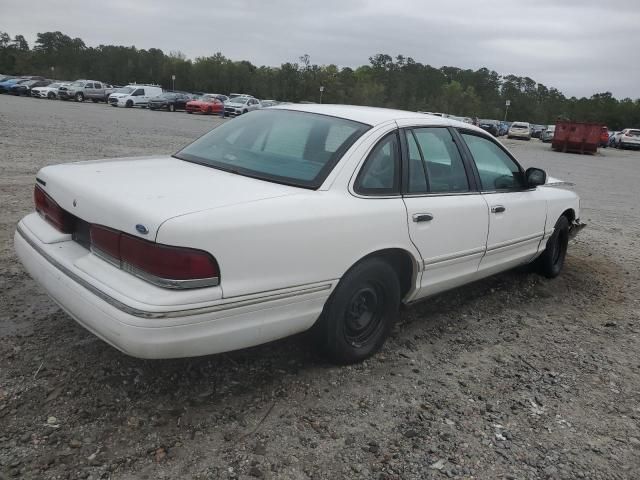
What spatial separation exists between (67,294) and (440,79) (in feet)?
352

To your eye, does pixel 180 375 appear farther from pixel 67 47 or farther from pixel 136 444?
pixel 67 47

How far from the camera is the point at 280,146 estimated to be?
352 cm

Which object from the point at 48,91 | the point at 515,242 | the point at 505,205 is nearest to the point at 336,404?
the point at 505,205

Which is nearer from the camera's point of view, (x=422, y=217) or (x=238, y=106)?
(x=422, y=217)

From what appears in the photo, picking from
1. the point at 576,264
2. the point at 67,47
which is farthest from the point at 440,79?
the point at 576,264

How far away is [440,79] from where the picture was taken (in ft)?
339

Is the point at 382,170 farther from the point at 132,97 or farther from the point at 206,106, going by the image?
the point at 132,97

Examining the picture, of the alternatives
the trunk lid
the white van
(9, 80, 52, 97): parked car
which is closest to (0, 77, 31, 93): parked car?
(9, 80, 52, 97): parked car

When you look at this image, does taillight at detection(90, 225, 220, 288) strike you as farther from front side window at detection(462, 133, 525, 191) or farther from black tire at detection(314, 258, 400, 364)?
front side window at detection(462, 133, 525, 191)

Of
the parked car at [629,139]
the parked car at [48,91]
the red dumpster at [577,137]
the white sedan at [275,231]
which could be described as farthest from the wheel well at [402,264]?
the parked car at [48,91]

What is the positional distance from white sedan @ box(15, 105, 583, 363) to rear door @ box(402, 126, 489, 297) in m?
0.01

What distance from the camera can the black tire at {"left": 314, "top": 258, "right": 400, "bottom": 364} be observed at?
313 cm

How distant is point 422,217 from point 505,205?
1.13m

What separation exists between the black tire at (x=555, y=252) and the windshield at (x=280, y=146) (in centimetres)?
281
